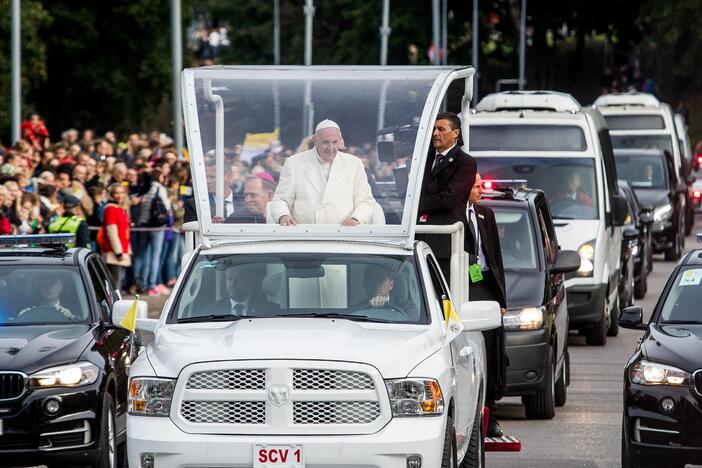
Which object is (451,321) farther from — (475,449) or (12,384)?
(12,384)

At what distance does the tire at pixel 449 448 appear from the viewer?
933cm

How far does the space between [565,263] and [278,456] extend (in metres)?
6.85

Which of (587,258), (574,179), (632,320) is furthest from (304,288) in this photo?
(574,179)

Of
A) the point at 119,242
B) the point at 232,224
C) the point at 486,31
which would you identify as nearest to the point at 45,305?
the point at 232,224

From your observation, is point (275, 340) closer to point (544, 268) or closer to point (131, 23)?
point (544, 268)

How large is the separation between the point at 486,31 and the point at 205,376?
77228 mm

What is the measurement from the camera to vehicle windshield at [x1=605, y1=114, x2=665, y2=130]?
37250 mm

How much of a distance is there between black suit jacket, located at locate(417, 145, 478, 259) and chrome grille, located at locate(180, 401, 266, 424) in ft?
10.6

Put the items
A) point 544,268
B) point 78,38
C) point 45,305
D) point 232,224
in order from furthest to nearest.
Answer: point 78,38, point 544,268, point 45,305, point 232,224

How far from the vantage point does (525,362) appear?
1491cm

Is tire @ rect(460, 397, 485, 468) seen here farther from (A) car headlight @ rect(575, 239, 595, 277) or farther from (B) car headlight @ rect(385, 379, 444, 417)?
(A) car headlight @ rect(575, 239, 595, 277)

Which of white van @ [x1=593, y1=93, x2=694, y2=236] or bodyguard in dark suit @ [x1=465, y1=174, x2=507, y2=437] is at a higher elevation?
white van @ [x1=593, y1=93, x2=694, y2=236]

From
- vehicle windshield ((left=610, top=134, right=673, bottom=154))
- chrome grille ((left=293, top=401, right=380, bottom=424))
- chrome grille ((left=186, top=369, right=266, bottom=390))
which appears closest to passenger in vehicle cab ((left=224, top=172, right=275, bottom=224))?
chrome grille ((left=186, top=369, right=266, bottom=390))

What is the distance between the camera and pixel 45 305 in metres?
12.8
